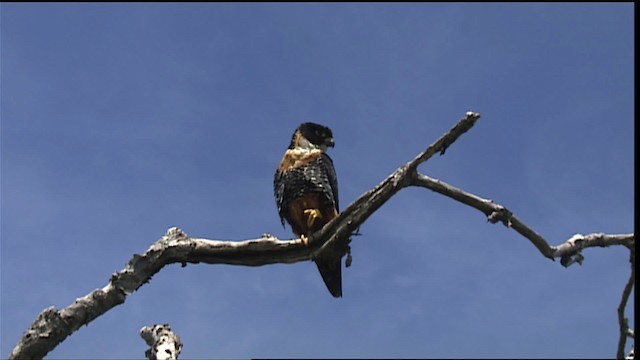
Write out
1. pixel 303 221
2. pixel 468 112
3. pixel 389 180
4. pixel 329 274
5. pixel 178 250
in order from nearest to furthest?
1. pixel 468 112
2. pixel 389 180
3. pixel 178 250
4. pixel 329 274
5. pixel 303 221

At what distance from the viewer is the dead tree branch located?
3.17m

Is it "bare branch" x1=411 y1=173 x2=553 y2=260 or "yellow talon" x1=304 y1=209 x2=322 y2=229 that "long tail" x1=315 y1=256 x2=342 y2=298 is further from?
"bare branch" x1=411 y1=173 x2=553 y2=260

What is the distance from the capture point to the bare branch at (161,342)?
3.32 meters

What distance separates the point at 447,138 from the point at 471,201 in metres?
0.35

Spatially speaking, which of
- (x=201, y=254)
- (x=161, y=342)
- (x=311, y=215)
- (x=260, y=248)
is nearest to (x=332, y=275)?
(x=311, y=215)

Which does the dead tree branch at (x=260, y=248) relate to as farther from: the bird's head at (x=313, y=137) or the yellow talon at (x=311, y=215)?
the bird's head at (x=313, y=137)

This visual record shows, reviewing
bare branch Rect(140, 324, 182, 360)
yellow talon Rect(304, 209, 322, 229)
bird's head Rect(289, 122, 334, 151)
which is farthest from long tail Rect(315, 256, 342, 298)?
bird's head Rect(289, 122, 334, 151)

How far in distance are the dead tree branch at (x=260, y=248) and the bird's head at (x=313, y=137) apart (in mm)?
1957

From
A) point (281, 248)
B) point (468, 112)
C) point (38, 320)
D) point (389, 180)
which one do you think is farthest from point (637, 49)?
point (38, 320)

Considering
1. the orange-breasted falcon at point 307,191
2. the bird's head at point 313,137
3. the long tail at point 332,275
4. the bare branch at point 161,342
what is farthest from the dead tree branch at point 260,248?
the bird's head at point 313,137

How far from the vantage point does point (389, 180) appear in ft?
10.8

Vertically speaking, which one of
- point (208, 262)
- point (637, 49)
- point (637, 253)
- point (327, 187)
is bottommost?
point (637, 253)

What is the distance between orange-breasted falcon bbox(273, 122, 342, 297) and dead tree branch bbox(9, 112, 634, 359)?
0.98 meters

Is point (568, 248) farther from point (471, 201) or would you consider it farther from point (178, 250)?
point (178, 250)
